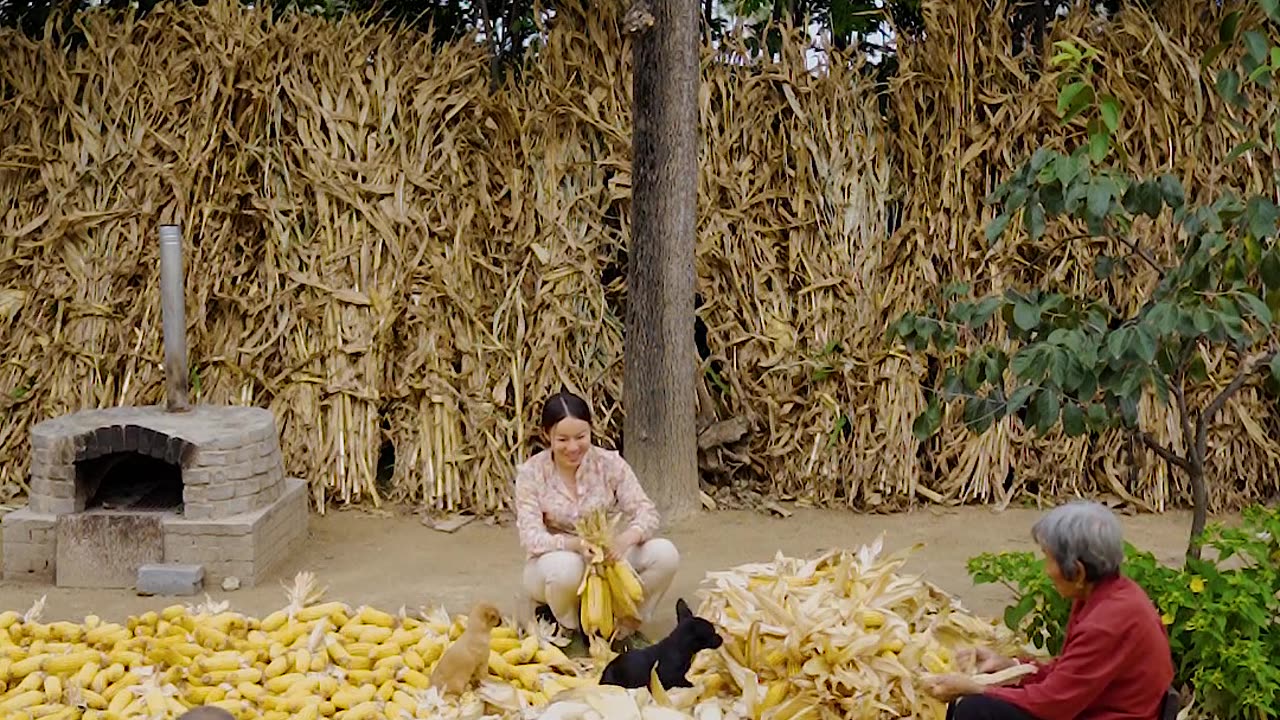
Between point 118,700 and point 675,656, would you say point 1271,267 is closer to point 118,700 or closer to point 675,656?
point 675,656

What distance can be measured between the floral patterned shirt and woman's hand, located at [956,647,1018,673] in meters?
1.45

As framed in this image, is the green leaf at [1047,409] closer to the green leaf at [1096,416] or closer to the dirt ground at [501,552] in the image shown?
the green leaf at [1096,416]

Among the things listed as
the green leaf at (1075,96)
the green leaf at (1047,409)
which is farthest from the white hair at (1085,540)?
the green leaf at (1075,96)

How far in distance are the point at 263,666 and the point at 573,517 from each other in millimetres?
1191

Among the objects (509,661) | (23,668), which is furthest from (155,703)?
(509,661)

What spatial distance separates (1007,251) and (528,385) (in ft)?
9.00

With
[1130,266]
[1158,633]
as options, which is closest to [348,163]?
[1130,266]

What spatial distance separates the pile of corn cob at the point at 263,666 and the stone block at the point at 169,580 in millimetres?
669

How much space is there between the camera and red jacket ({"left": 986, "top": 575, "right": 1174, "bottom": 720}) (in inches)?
116

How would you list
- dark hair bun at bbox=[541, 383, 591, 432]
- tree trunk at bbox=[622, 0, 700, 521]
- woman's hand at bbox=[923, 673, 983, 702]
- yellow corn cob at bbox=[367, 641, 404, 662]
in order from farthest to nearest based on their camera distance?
tree trunk at bbox=[622, 0, 700, 521] → dark hair bun at bbox=[541, 383, 591, 432] → yellow corn cob at bbox=[367, 641, 404, 662] → woman's hand at bbox=[923, 673, 983, 702]

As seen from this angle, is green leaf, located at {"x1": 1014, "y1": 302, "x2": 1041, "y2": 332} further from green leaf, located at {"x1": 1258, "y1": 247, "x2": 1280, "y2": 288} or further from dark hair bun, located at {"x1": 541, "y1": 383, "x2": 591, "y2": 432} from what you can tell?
dark hair bun, located at {"x1": 541, "y1": 383, "x2": 591, "y2": 432}

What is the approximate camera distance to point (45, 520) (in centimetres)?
562

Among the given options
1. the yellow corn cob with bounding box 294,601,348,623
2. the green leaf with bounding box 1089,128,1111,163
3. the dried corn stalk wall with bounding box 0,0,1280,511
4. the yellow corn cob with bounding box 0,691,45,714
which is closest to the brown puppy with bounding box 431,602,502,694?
the yellow corn cob with bounding box 294,601,348,623

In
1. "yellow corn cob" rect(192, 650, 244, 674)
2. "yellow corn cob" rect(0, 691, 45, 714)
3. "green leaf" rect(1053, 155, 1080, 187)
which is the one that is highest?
"green leaf" rect(1053, 155, 1080, 187)
